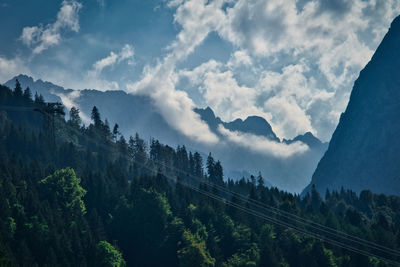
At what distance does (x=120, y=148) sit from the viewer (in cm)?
17088

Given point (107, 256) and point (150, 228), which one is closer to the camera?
point (107, 256)

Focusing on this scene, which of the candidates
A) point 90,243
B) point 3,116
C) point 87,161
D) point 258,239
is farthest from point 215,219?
point 3,116

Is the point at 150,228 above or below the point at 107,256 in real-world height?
above

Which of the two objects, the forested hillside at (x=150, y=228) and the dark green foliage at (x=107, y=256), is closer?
the dark green foliage at (x=107, y=256)

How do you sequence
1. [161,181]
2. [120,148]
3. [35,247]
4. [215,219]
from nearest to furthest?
[35,247] < [215,219] < [161,181] < [120,148]

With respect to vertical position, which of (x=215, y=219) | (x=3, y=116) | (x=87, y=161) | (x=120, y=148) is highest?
(x=3, y=116)

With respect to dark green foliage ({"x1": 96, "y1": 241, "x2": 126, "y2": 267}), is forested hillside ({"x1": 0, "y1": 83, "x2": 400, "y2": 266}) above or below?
above

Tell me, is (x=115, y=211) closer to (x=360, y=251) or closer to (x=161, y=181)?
(x=161, y=181)

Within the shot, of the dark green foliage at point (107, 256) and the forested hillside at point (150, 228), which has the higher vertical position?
the forested hillside at point (150, 228)

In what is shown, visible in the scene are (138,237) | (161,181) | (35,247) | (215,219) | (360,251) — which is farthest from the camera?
(161,181)

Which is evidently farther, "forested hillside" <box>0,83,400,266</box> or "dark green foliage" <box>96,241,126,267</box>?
"forested hillside" <box>0,83,400,266</box>

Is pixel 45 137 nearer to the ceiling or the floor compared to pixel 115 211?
nearer to the ceiling

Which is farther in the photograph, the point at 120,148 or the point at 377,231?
the point at 120,148

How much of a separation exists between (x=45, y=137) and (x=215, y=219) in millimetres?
87341
